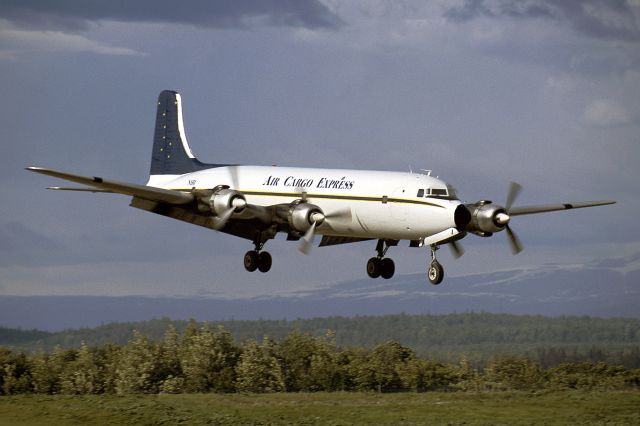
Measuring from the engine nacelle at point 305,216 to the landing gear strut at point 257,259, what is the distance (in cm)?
383

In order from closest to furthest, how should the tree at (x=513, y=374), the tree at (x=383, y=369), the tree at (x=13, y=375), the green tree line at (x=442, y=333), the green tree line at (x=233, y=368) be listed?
1. the tree at (x=513, y=374)
2. the green tree line at (x=233, y=368)
3. the tree at (x=383, y=369)
4. the tree at (x=13, y=375)
5. the green tree line at (x=442, y=333)

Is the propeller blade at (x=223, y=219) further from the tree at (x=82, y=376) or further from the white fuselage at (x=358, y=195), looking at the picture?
the tree at (x=82, y=376)

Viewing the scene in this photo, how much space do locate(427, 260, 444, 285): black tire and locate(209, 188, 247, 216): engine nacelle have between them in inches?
369

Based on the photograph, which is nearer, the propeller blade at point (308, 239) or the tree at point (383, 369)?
the propeller blade at point (308, 239)

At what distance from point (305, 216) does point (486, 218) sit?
8465mm

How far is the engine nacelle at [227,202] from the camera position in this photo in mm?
56069

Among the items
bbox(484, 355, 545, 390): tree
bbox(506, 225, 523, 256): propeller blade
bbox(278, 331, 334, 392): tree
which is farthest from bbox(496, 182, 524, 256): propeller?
bbox(278, 331, 334, 392): tree

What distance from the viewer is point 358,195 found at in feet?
181

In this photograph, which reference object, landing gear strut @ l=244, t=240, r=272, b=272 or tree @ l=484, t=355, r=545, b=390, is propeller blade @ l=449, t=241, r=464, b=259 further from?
tree @ l=484, t=355, r=545, b=390

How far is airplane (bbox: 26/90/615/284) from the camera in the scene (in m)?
52.9

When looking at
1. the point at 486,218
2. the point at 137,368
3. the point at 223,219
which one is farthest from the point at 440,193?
the point at 137,368

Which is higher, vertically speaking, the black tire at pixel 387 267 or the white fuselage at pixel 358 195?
the white fuselage at pixel 358 195

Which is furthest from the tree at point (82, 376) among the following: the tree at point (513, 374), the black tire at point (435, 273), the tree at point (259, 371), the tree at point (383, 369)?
the black tire at point (435, 273)

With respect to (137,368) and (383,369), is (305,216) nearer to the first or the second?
(383,369)
